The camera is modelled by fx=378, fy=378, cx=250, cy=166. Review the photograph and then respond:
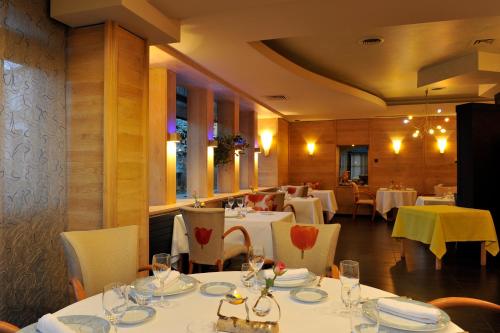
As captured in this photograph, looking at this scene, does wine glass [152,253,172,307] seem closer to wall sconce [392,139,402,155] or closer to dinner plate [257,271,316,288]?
dinner plate [257,271,316,288]

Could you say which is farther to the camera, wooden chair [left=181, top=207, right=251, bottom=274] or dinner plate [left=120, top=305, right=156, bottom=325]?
wooden chair [left=181, top=207, right=251, bottom=274]

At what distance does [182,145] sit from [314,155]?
573 centimetres

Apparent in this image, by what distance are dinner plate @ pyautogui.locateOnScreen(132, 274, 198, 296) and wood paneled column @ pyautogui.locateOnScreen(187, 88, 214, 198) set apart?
16.0 ft

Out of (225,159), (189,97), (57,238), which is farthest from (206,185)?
(57,238)

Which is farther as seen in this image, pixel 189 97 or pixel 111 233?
pixel 189 97

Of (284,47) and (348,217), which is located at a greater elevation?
(284,47)

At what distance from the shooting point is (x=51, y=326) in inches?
49.0

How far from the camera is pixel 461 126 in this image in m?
6.40

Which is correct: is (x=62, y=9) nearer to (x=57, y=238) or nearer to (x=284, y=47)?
(x=57, y=238)

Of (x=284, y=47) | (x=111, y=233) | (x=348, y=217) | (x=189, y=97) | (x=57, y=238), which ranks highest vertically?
(x=284, y=47)

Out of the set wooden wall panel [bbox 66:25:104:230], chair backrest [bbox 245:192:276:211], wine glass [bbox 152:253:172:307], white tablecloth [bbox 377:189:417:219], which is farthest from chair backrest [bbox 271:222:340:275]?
white tablecloth [bbox 377:189:417:219]

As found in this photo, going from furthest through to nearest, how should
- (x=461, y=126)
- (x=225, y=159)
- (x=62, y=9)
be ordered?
(x=225, y=159), (x=461, y=126), (x=62, y=9)

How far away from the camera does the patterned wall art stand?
2.93m

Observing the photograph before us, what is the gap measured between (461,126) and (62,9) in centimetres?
610
